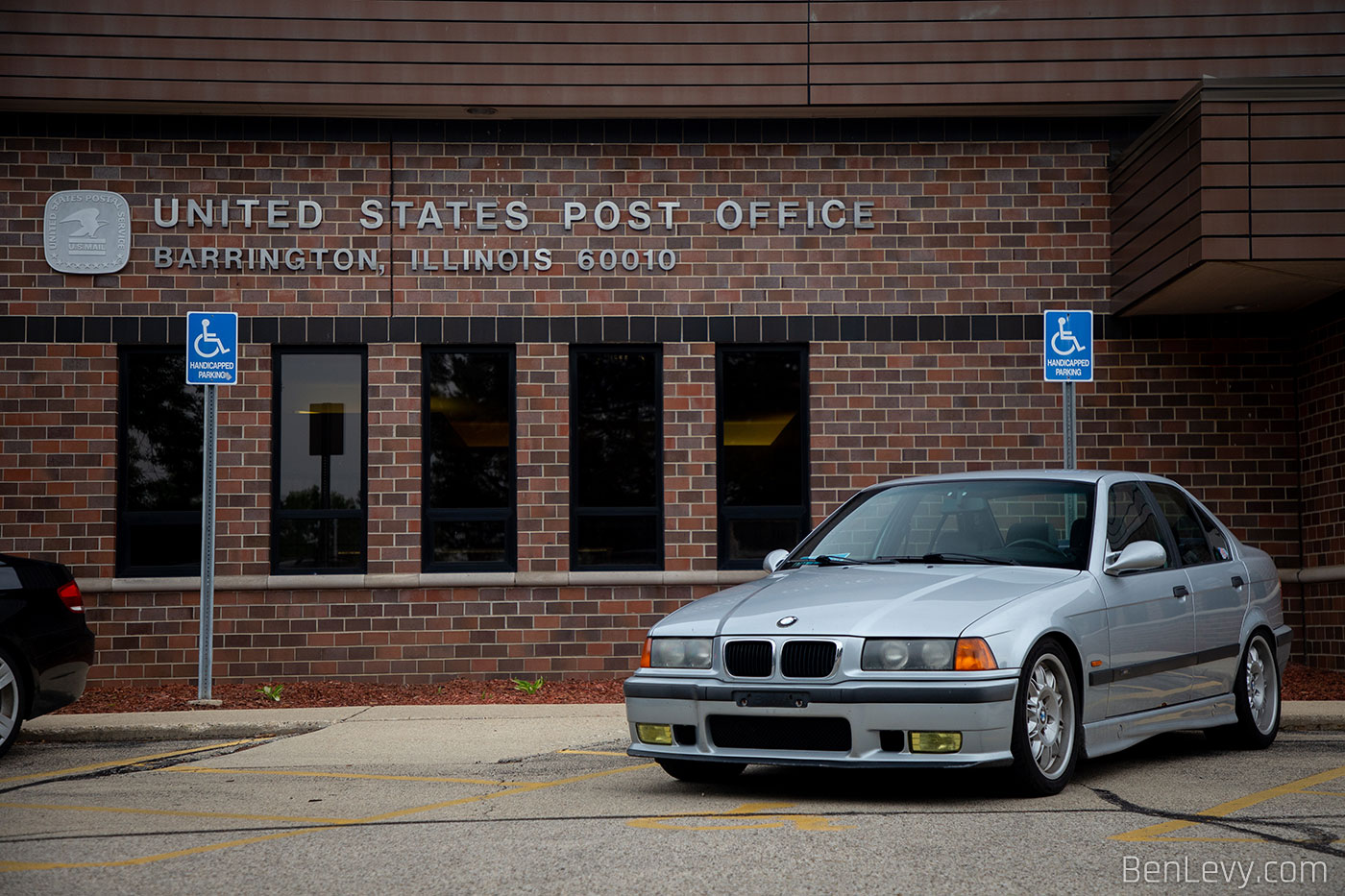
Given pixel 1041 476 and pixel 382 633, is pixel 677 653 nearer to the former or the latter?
pixel 1041 476

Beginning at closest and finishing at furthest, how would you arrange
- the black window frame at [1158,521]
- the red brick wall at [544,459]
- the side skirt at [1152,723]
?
1. the side skirt at [1152,723]
2. the black window frame at [1158,521]
3. the red brick wall at [544,459]

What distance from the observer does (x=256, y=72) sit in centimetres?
1256

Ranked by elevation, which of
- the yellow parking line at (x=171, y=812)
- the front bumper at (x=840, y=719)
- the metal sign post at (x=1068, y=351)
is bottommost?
the yellow parking line at (x=171, y=812)

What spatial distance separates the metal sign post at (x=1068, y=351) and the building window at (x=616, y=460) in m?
3.86

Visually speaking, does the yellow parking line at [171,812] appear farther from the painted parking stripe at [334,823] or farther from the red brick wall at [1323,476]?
the red brick wall at [1323,476]

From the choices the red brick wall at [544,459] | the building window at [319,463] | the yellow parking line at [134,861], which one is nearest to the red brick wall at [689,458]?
the red brick wall at [544,459]

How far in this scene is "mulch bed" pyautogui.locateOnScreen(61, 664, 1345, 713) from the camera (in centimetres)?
1126

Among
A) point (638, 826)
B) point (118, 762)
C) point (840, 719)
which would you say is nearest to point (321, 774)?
point (118, 762)

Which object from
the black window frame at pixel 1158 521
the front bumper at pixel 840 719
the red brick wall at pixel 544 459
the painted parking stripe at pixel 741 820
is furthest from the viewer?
the red brick wall at pixel 544 459

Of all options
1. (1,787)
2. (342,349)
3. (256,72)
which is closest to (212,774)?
(1,787)

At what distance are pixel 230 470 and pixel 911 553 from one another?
728 centimetres

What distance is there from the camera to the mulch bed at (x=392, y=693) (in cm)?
1126

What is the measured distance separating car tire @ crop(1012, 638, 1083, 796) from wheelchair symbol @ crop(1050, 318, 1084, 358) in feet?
13.6

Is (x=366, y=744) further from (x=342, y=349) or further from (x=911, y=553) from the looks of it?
(x=342, y=349)
